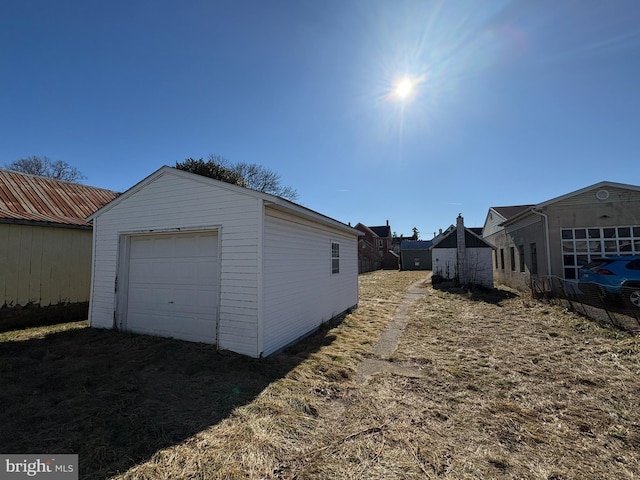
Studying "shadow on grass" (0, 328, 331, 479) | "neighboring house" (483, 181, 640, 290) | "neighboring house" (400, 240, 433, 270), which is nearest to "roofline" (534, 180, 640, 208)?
"neighboring house" (483, 181, 640, 290)

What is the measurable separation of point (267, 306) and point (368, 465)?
330 cm

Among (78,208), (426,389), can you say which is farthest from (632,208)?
(78,208)

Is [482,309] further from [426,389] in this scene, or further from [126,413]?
[126,413]

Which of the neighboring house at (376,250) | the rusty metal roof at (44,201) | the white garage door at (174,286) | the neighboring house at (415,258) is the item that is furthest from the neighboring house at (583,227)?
the neighboring house at (415,258)

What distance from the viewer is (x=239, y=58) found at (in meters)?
7.88

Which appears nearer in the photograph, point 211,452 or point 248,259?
point 211,452

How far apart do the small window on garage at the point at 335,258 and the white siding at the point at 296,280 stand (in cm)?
17

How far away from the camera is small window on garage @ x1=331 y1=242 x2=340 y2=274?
917 cm

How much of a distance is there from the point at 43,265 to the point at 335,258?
840cm

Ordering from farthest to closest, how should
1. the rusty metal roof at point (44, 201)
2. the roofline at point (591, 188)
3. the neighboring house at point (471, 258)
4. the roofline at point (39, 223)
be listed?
1. the neighboring house at point (471, 258)
2. the roofline at point (591, 188)
3. the rusty metal roof at point (44, 201)
4. the roofline at point (39, 223)

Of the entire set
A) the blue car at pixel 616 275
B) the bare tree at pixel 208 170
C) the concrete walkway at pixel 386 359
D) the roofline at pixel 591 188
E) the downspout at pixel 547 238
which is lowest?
the concrete walkway at pixel 386 359

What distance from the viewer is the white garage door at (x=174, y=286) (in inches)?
245

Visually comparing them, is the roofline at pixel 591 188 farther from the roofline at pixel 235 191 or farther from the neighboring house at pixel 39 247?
the neighboring house at pixel 39 247

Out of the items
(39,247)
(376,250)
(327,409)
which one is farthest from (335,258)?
(376,250)
